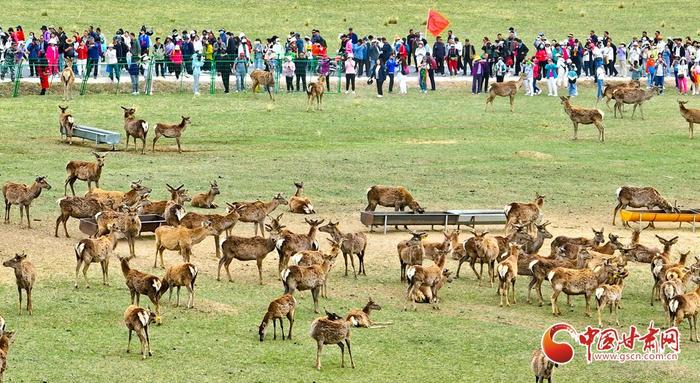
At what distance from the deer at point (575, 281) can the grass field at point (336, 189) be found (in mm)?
438

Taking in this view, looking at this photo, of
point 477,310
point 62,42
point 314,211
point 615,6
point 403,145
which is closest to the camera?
point 477,310

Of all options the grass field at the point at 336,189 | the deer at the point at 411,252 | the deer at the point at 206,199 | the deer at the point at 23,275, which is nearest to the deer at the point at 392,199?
the grass field at the point at 336,189

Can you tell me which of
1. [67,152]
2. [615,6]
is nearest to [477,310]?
[67,152]

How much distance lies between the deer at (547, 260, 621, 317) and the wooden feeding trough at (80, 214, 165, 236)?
914 centimetres

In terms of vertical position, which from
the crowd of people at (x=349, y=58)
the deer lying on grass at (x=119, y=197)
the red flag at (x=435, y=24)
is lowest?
the deer lying on grass at (x=119, y=197)

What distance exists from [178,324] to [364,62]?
1508 inches

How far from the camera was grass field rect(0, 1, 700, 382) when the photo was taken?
21062 millimetres

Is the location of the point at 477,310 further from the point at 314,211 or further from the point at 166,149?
the point at 166,149

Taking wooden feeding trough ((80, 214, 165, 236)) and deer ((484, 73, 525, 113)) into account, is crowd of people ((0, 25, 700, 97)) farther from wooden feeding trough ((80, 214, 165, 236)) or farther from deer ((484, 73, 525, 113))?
wooden feeding trough ((80, 214, 165, 236))

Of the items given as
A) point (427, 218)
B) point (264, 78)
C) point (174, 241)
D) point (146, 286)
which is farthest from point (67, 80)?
point (146, 286)

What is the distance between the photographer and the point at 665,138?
156 feet

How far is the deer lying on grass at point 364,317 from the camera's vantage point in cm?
2286

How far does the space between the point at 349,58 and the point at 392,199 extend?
24.7 meters

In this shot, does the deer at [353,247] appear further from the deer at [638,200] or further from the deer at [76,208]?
the deer at [638,200]
